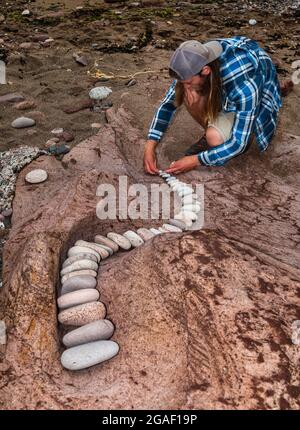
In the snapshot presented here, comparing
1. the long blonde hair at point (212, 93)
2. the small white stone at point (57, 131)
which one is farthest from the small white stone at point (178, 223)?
the small white stone at point (57, 131)

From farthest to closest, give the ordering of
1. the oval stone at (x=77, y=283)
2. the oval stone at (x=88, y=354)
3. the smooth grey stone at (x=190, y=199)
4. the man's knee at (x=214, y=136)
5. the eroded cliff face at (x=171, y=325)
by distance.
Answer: the man's knee at (x=214, y=136) < the smooth grey stone at (x=190, y=199) < the oval stone at (x=77, y=283) < the oval stone at (x=88, y=354) < the eroded cliff face at (x=171, y=325)

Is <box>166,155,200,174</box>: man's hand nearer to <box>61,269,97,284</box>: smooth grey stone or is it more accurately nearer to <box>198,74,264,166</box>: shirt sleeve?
<box>198,74,264,166</box>: shirt sleeve

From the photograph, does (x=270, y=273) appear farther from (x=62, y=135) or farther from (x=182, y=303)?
(x=62, y=135)

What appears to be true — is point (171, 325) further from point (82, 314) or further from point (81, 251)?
point (81, 251)

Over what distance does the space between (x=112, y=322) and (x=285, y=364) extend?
2.64 ft

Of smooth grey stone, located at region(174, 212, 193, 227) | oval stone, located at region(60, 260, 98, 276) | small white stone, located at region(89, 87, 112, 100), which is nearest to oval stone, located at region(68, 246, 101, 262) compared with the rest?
oval stone, located at region(60, 260, 98, 276)

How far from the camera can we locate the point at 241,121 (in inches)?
129

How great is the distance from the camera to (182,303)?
207 centimetres

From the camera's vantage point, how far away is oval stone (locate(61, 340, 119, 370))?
201 centimetres

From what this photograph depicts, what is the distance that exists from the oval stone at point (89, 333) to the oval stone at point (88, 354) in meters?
0.04

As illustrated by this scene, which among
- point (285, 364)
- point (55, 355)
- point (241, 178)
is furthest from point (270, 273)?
point (241, 178)

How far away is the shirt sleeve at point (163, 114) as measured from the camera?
3.69 metres

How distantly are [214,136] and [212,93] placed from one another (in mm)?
326

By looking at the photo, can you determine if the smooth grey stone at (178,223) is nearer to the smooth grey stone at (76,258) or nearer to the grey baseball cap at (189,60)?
the smooth grey stone at (76,258)
